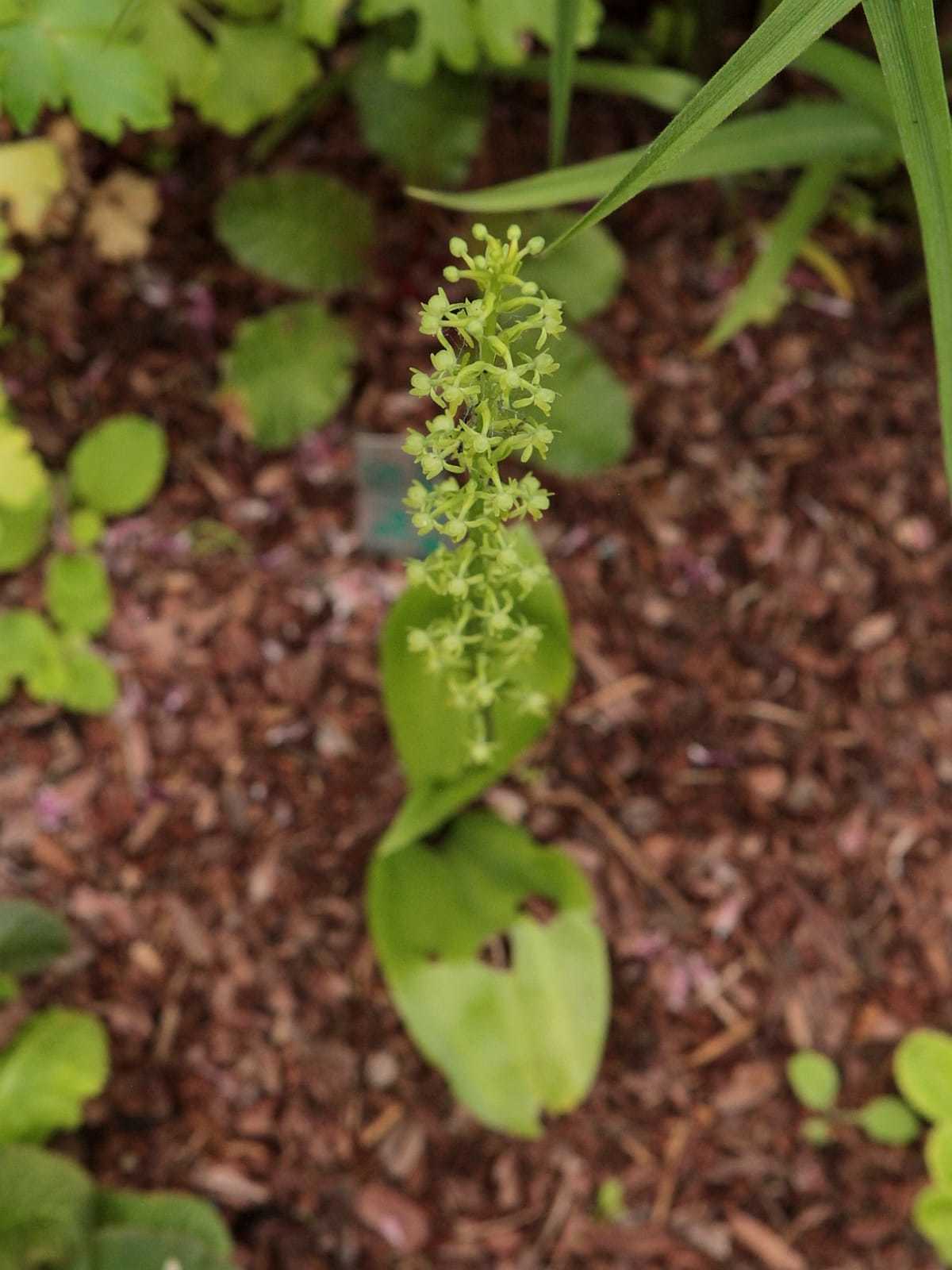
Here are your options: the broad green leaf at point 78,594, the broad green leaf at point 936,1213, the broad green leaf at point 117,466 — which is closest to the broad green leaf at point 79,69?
the broad green leaf at point 117,466

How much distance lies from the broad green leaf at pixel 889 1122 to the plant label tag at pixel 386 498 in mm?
1209

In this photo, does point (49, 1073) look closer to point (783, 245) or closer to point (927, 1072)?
point (927, 1072)

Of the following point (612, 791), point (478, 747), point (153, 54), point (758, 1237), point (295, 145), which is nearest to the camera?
point (478, 747)

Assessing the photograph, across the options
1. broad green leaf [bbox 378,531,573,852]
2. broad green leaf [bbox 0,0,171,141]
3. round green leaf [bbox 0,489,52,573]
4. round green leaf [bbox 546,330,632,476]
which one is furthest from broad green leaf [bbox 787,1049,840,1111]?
broad green leaf [bbox 0,0,171,141]

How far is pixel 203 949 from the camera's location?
6.37ft

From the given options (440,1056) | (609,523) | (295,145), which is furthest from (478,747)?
(295,145)

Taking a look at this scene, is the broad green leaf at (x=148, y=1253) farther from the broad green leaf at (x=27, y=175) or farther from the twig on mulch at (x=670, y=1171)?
the broad green leaf at (x=27, y=175)

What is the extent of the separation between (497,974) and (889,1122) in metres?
0.77

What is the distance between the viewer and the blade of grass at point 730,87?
31.7 inches

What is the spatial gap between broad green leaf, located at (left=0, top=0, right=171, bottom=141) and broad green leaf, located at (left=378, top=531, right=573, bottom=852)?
2.19 ft

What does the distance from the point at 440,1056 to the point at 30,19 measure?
1.45 metres

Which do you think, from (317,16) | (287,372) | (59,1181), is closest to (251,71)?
(317,16)

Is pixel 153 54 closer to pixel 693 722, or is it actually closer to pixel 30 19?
pixel 30 19

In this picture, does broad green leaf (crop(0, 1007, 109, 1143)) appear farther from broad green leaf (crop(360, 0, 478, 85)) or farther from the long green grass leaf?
the long green grass leaf
